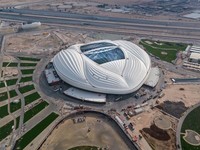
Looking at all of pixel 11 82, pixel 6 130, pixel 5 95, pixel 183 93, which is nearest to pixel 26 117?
pixel 6 130

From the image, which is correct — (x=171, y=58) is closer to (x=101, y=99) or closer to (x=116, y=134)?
(x=101, y=99)

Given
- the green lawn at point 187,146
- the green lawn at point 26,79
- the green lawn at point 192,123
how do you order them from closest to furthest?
1. the green lawn at point 187,146
2. the green lawn at point 192,123
3. the green lawn at point 26,79

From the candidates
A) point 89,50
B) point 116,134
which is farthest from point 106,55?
point 116,134

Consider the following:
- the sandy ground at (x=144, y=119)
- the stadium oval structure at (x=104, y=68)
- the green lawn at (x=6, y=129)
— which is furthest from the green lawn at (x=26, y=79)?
the sandy ground at (x=144, y=119)

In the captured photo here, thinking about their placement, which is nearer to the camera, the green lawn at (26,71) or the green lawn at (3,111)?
the green lawn at (3,111)

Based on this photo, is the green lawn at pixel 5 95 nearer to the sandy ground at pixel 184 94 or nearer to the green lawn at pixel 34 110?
the green lawn at pixel 34 110

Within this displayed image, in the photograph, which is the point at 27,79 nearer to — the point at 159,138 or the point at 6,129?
the point at 6,129

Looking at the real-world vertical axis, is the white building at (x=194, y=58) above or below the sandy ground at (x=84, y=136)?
below
